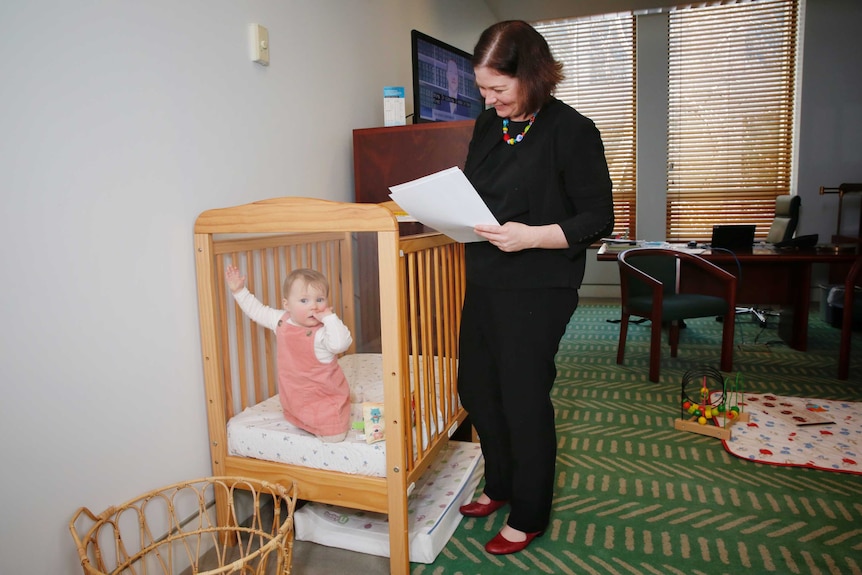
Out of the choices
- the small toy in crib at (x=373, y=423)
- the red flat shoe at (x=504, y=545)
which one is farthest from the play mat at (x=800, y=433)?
the small toy in crib at (x=373, y=423)

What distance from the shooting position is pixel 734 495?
1.92m

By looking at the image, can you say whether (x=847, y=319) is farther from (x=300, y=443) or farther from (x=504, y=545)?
(x=300, y=443)

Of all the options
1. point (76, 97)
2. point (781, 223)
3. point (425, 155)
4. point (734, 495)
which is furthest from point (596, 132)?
point (781, 223)

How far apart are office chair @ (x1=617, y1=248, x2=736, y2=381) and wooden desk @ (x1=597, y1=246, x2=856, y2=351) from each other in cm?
15

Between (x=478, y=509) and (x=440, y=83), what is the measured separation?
189 cm

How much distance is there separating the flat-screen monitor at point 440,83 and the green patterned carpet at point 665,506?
1.47 metres

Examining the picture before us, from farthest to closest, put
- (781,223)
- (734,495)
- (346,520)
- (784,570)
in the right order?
(781,223) < (734,495) < (346,520) < (784,570)

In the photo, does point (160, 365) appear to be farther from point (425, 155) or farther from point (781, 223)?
point (781, 223)

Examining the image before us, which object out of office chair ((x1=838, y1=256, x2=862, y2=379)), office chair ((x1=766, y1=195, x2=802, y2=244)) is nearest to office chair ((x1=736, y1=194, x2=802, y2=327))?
office chair ((x1=766, y1=195, x2=802, y2=244))

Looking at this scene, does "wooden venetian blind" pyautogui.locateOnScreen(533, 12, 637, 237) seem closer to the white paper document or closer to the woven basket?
the white paper document

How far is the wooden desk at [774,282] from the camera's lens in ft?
11.3

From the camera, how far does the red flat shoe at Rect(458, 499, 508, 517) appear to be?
1794 millimetres

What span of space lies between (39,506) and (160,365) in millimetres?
405

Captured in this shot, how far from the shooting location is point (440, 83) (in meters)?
2.78
